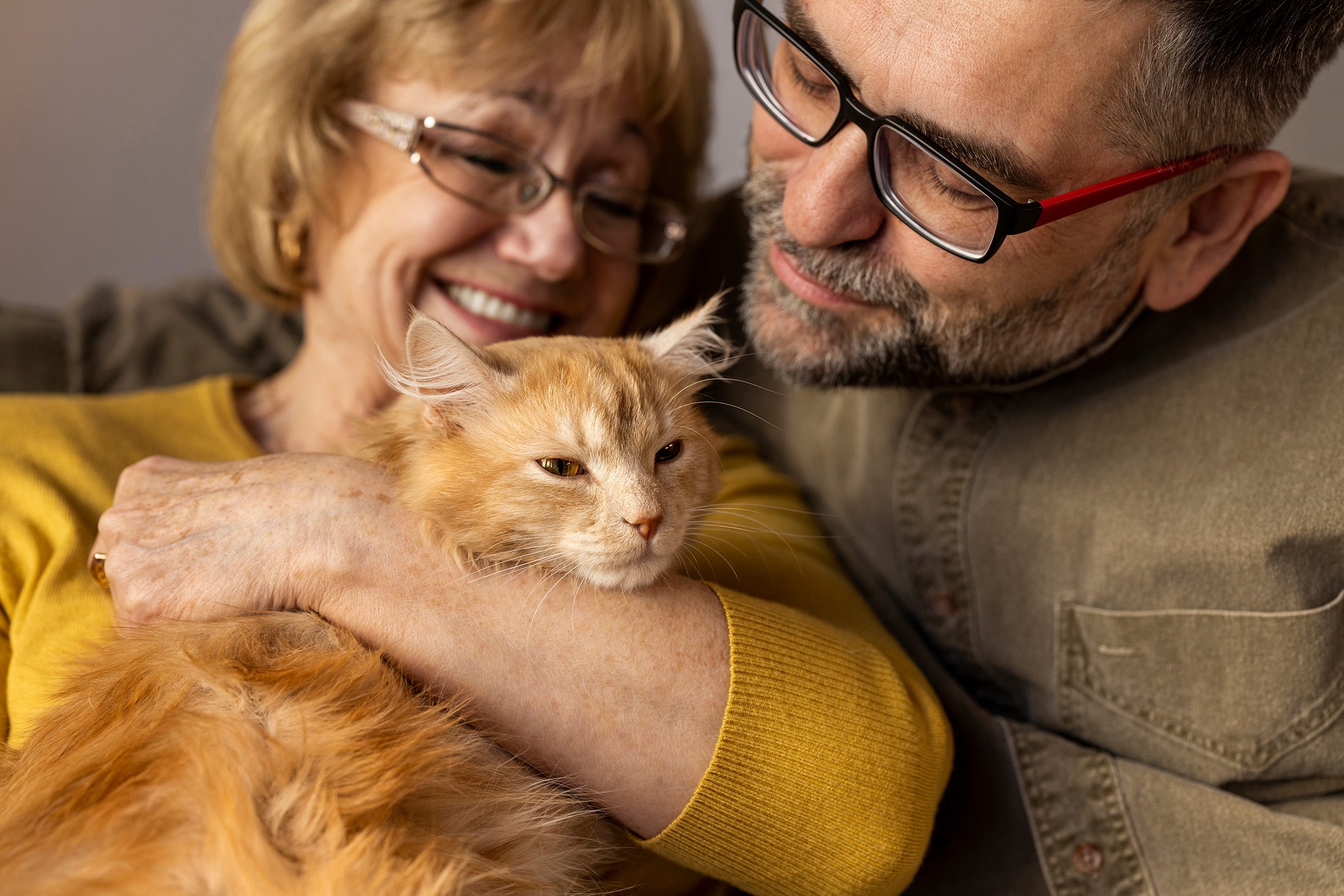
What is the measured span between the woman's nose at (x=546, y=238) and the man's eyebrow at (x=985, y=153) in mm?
709

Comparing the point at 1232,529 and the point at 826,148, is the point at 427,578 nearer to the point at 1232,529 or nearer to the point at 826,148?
the point at 826,148

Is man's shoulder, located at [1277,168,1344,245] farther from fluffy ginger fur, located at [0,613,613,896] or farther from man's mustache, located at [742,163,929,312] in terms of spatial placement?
fluffy ginger fur, located at [0,613,613,896]

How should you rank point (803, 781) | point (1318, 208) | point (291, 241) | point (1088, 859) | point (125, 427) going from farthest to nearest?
point (291, 241) < point (125, 427) < point (1318, 208) < point (1088, 859) < point (803, 781)

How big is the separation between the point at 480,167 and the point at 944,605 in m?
1.15

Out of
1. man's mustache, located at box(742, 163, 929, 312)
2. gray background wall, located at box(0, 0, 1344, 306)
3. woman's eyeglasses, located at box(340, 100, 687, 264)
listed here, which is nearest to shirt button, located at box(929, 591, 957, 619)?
man's mustache, located at box(742, 163, 929, 312)

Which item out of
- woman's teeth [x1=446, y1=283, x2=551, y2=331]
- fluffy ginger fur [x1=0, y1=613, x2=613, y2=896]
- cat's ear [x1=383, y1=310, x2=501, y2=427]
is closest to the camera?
fluffy ginger fur [x1=0, y1=613, x2=613, y2=896]

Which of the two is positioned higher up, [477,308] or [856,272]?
[856,272]

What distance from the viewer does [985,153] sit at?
1161mm

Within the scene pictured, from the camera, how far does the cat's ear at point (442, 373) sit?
1118 mm

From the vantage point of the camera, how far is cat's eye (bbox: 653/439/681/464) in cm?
125

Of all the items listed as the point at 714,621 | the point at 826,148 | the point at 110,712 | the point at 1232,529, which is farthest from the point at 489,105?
the point at 1232,529

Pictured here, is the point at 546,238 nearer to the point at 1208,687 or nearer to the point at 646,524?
the point at 646,524

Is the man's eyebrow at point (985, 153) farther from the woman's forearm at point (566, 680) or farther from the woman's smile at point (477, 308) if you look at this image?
the woman's smile at point (477, 308)

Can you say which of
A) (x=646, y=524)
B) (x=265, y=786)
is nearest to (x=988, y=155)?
(x=646, y=524)
